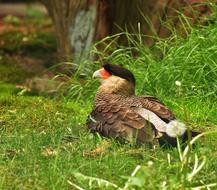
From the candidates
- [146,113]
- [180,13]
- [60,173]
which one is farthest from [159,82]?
[60,173]

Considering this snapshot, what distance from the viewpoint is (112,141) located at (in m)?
6.06

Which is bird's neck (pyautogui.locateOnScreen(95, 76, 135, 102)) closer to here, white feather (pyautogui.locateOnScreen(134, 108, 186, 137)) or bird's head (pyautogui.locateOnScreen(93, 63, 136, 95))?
bird's head (pyautogui.locateOnScreen(93, 63, 136, 95))

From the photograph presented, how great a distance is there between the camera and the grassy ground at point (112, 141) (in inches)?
197

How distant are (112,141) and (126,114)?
255mm

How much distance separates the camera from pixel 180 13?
28.5 feet

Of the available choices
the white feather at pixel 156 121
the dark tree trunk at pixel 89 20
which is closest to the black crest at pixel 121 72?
the white feather at pixel 156 121

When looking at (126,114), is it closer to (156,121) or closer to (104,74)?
(156,121)

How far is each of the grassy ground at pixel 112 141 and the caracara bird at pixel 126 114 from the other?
0.10 m

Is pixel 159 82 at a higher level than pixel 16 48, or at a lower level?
higher

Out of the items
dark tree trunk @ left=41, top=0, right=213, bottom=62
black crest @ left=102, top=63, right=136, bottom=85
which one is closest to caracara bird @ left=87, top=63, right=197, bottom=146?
black crest @ left=102, top=63, right=136, bottom=85

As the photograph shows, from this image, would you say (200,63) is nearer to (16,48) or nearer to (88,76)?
(88,76)

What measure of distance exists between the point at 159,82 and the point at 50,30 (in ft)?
20.6

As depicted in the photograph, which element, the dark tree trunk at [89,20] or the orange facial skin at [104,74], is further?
the dark tree trunk at [89,20]

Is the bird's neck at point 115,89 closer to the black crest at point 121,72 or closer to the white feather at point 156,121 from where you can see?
the black crest at point 121,72
